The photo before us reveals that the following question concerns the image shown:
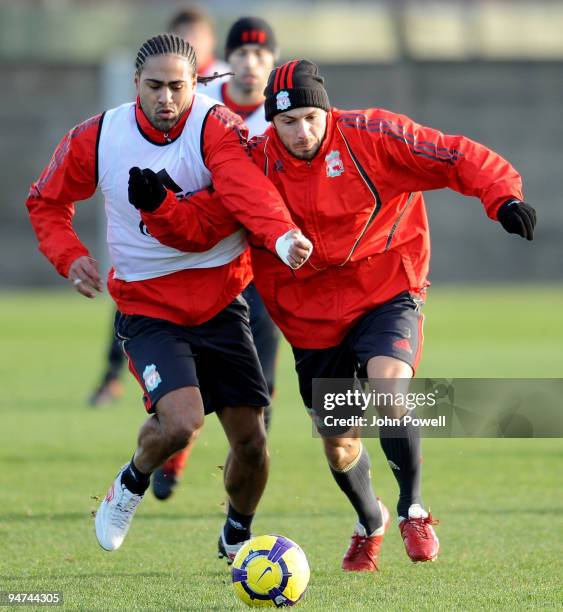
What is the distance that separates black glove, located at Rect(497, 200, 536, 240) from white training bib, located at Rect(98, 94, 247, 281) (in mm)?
1289

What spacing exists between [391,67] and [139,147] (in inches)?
977

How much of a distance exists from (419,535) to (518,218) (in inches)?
58.8

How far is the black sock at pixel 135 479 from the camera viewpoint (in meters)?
5.79

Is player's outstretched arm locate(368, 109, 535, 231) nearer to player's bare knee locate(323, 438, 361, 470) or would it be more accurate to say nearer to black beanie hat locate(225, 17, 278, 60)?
player's bare knee locate(323, 438, 361, 470)

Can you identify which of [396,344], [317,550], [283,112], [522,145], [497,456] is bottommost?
[522,145]

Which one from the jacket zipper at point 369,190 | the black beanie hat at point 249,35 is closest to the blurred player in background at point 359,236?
the jacket zipper at point 369,190

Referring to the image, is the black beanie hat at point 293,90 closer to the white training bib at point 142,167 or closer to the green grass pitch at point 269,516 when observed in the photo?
the white training bib at point 142,167

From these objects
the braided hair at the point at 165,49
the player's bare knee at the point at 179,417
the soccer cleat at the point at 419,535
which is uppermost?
the braided hair at the point at 165,49

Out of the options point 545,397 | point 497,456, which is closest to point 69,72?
point 497,456

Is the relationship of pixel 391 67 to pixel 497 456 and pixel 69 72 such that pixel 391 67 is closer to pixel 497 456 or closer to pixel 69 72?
pixel 69 72

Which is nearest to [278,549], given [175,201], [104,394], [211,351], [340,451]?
[340,451]

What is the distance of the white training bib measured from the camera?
5.86 metres

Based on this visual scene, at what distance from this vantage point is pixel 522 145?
1176 inches

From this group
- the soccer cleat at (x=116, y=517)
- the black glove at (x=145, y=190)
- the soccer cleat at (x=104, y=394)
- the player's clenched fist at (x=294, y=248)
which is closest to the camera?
the player's clenched fist at (x=294, y=248)
